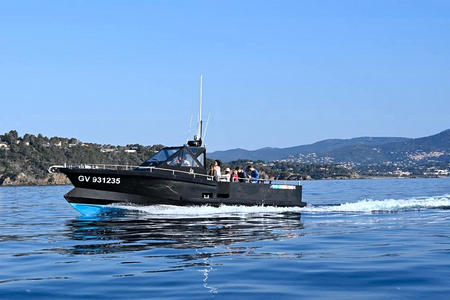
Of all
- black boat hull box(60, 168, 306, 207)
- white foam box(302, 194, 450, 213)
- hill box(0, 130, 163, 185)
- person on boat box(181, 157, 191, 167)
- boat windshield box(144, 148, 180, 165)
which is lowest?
white foam box(302, 194, 450, 213)

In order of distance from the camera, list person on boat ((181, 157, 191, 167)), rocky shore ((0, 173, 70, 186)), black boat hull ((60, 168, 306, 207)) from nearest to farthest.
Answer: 1. black boat hull ((60, 168, 306, 207))
2. person on boat ((181, 157, 191, 167))
3. rocky shore ((0, 173, 70, 186))

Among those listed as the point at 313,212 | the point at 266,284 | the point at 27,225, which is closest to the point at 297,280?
the point at 266,284

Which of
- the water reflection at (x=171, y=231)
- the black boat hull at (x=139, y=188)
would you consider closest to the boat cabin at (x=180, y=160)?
the black boat hull at (x=139, y=188)

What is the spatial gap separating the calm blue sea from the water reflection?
0.03 meters

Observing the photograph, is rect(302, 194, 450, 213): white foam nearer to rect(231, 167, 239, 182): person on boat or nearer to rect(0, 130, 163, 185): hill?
rect(231, 167, 239, 182): person on boat

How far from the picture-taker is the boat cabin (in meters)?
27.2

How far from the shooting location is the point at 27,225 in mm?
23094

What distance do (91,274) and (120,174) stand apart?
14.1m

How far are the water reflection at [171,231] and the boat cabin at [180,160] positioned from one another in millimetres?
2770

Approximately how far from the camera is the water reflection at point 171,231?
51.9ft

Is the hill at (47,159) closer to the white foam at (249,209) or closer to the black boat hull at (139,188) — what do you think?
the white foam at (249,209)

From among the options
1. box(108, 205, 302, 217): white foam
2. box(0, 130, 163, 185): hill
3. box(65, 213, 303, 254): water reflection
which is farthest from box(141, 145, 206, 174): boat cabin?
box(0, 130, 163, 185): hill

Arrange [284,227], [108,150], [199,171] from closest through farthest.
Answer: [284,227], [199,171], [108,150]

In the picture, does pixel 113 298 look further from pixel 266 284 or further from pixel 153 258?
pixel 153 258
